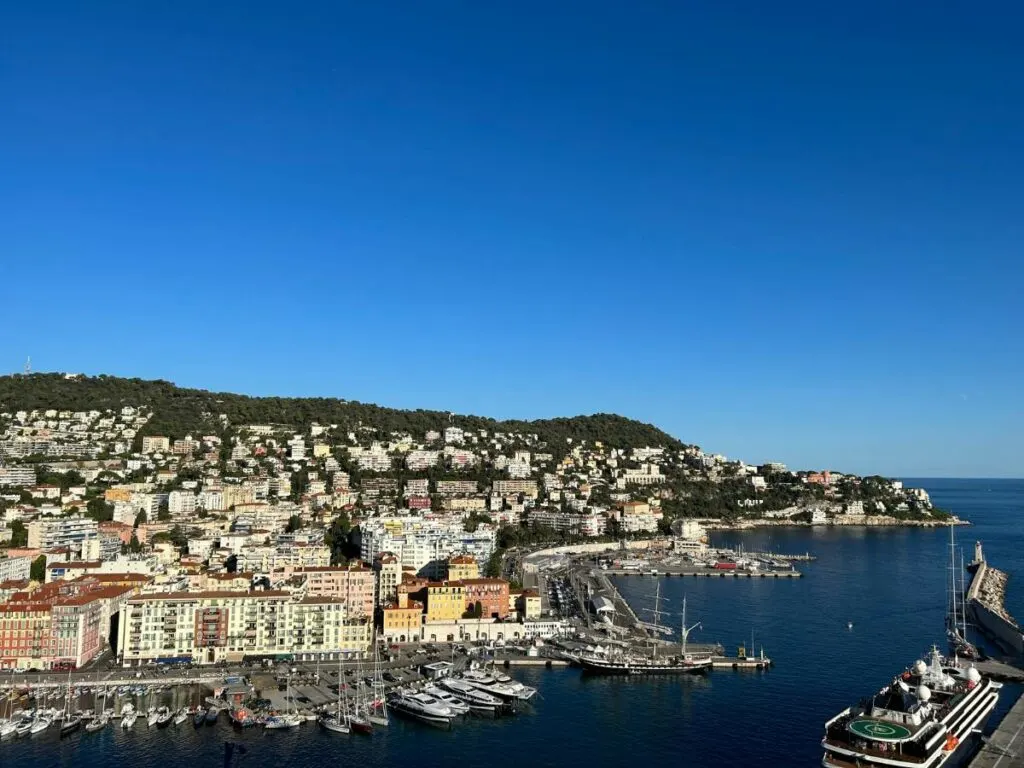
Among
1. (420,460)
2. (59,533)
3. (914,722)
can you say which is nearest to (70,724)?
(914,722)

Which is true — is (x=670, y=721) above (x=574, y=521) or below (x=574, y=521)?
below

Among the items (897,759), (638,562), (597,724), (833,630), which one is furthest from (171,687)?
(638,562)

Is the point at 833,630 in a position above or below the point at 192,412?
below

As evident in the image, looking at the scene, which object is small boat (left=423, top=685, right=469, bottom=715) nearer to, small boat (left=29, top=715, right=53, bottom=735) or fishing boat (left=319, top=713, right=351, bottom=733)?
fishing boat (left=319, top=713, right=351, bottom=733)

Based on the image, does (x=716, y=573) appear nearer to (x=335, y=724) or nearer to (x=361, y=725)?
(x=361, y=725)

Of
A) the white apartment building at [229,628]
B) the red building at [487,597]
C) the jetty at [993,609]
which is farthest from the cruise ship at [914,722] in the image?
the white apartment building at [229,628]

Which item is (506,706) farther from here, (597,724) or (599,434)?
(599,434)

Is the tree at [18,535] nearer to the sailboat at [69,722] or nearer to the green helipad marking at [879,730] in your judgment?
the sailboat at [69,722]
